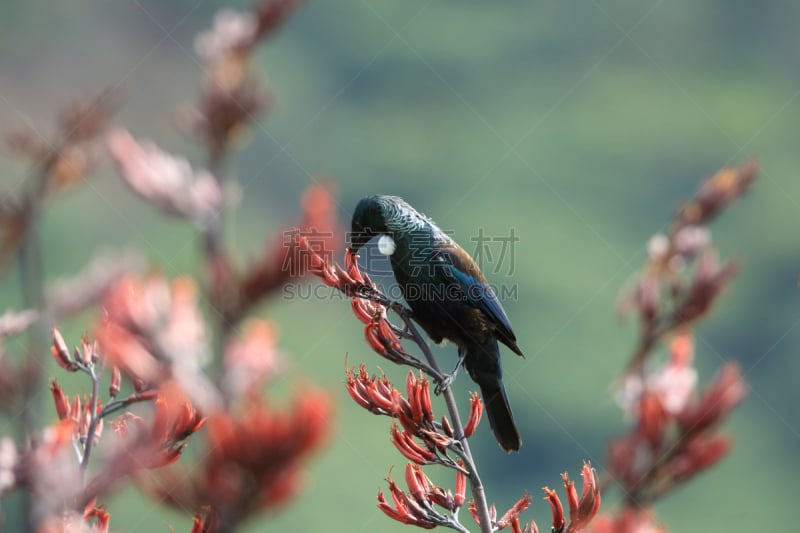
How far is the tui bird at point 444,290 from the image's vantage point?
11.6 ft

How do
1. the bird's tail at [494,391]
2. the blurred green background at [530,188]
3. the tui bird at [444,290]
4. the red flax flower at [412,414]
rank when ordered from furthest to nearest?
1. the blurred green background at [530,188]
2. the tui bird at [444,290]
3. the bird's tail at [494,391]
4. the red flax flower at [412,414]

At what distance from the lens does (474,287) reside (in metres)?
3.63

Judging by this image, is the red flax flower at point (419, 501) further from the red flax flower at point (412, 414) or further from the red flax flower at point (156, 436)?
the red flax flower at point (156, 436)

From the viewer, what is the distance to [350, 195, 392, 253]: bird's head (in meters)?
3.69

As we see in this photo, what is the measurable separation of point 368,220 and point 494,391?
0.93 m

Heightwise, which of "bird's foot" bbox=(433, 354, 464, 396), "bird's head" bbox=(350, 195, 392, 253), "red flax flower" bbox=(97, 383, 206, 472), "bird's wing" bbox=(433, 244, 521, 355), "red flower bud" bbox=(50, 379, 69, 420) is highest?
"bird's wing" bbox=(433, 244, 521, 355)

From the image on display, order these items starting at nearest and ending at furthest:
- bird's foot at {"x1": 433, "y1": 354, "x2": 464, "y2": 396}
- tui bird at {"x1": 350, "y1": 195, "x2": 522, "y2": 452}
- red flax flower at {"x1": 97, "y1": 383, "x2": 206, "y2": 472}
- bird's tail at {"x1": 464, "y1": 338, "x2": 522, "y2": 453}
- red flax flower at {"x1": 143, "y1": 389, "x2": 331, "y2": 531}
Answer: red flax flower at {"x1": 143, "y1": 389, "x2": 331, "y2": 531}, red flax flower at {"x1": 97, "y1": 383, "x2": 206, "y2": 472}, bird's foot at {"x1": 433, "y1": 354, "x2": 464, "y2": 396}, bird's tail at {"x1": 464, "y1": 338, "x2": 522, "y2": 453}, tui bird at {"x1": 350, "y1": 195, "x2": 522, "y2": 452}

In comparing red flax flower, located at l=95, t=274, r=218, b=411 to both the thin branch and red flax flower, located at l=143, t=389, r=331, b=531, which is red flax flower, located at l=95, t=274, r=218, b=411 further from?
the thin branch

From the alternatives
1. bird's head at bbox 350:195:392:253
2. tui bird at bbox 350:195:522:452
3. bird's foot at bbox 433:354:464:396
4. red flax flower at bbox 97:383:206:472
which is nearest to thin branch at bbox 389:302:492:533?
bird's foot at bbox 433:354:464:396

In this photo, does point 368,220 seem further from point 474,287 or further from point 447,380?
point 447,380

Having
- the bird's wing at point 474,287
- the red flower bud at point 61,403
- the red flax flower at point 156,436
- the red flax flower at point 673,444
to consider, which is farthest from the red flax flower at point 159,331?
the bird's wing at point 474,287

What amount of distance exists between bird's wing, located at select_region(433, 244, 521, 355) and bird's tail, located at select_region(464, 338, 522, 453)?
0.30ft

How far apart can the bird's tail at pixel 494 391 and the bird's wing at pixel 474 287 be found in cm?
9

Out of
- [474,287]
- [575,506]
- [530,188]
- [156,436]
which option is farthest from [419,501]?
[530,188]
